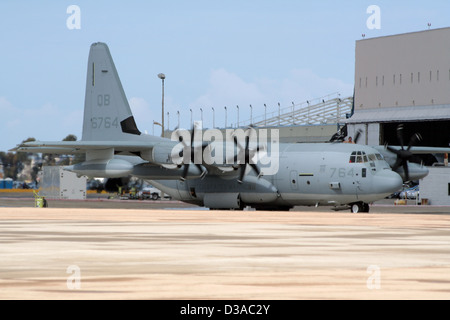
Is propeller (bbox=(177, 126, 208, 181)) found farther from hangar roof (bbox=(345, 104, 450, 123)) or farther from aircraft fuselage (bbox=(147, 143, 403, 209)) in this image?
hangar roof (bbox=(345, 104, 450, 123))

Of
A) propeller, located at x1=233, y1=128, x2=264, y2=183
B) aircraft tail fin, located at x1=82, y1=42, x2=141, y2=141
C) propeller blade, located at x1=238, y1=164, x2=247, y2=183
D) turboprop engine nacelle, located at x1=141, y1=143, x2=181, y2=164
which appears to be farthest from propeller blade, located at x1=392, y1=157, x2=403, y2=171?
aircraft tail fin, located at x1=82, y1=42, x2=141, y2=141

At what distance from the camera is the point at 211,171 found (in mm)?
52375

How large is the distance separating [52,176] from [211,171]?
A: 4515 cm

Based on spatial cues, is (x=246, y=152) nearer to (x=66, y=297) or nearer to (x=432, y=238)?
(x=432, y=238)

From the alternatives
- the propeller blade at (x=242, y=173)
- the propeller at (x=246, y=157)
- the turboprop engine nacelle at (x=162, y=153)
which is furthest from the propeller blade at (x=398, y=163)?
the turboprop engine nacelle at (x=162, y=153)

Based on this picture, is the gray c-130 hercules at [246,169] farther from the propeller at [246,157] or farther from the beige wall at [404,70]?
the beige wall at [404,70]

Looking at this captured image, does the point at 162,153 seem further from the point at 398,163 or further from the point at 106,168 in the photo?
the point at 398,163

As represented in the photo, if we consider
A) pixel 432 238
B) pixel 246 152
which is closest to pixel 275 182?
pixel 246 152

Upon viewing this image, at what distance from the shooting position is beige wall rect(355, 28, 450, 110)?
94.0 meters

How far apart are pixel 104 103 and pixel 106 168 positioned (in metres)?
6.91

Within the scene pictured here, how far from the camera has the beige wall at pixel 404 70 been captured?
9400cm

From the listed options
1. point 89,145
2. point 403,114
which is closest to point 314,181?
point 89,145

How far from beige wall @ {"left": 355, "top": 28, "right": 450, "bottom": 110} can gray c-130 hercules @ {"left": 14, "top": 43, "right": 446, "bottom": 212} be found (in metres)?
43.5

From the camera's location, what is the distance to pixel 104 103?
57.2 m
